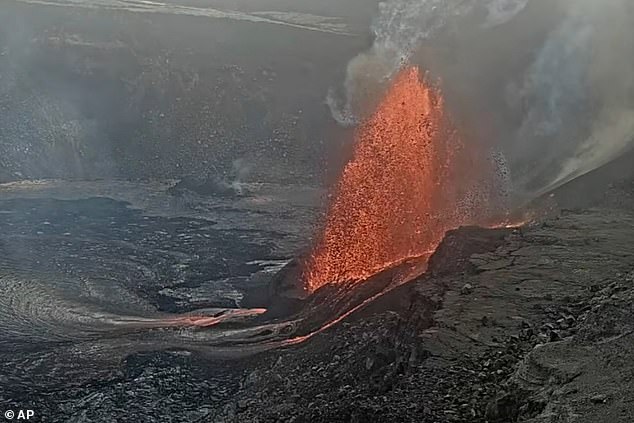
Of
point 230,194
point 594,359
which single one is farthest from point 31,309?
point 230,194

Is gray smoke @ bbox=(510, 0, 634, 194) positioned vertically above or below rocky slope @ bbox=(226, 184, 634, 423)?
above

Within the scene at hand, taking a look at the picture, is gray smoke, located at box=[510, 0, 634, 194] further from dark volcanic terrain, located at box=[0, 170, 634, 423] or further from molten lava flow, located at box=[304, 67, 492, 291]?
dark volcanic terrain, located at box=[0, 170, 634, 423]

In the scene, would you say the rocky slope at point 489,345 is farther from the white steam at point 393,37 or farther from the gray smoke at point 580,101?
the white steam at point 393,37

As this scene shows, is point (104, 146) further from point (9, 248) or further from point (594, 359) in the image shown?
point (594, 359)

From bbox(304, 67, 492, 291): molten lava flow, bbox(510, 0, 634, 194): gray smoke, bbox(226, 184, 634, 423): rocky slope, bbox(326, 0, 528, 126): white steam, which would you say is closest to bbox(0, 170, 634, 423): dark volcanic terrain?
bbox(226, 184, 634, 423): rocky slope

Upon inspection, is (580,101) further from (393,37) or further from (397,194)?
(393,37)
